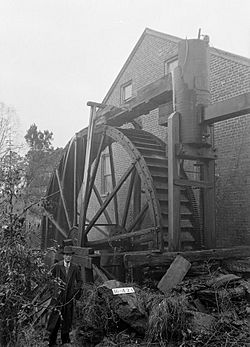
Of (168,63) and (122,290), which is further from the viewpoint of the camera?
(168,63)

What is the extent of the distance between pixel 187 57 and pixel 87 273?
4004 mm

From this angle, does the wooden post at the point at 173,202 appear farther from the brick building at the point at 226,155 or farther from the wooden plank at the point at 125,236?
the brick building at the point at 226,155

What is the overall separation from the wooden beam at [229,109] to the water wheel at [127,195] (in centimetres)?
148

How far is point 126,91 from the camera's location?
13.6 m

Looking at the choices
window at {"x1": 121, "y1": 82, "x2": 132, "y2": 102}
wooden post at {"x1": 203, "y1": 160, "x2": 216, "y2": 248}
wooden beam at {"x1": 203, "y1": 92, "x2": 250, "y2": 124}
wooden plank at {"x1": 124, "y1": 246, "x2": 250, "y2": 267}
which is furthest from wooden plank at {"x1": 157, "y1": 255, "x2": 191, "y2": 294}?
window at {"x1": 121, "y1": 82, "x2": 132, "y2": 102}

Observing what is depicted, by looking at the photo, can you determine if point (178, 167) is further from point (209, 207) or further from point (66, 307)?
point (66, 307)

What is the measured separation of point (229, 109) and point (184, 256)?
2189 mm

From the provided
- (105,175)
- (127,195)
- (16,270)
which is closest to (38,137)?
(105,175)

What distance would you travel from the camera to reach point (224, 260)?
6.28 m

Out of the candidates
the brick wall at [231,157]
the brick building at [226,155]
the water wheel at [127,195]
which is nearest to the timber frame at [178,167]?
the water wheel at [127,195]

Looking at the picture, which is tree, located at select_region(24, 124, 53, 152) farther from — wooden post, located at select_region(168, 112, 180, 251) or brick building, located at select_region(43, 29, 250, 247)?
wooden post, located at select_region(168, 112, 180, 251)

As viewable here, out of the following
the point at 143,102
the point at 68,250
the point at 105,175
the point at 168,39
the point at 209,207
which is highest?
the point at 168,39

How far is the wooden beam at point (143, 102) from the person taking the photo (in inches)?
284

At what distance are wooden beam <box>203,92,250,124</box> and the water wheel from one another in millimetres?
1476
